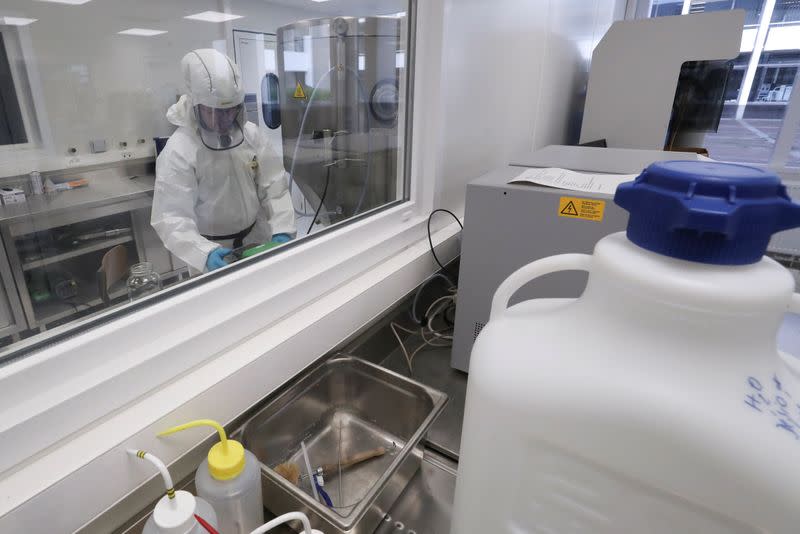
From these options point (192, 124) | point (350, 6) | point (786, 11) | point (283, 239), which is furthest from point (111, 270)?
point (786, 11)

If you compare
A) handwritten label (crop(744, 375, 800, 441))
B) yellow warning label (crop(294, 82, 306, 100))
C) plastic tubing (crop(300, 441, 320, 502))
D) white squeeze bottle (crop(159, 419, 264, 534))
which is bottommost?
plastic tubing (crop(300, 441, 320, 502))

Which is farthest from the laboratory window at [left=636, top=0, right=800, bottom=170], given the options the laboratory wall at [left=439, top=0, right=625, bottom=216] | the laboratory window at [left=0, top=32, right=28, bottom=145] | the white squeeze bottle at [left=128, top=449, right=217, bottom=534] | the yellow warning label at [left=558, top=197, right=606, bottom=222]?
the laboratory window at [left=0, top=32, right=28, bottom=145]

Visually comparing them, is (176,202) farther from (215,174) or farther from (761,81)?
(761,81)

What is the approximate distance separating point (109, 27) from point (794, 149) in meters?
5.07

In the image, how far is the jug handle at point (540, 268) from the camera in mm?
433

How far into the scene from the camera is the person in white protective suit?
5.78 feet

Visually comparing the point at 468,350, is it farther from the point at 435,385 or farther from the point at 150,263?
the point at 150,263

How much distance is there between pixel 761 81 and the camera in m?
3.99

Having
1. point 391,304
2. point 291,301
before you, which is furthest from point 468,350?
point 291,301

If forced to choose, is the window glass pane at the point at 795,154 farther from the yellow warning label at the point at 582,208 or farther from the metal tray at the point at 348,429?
the metal tray at the point at 348,429

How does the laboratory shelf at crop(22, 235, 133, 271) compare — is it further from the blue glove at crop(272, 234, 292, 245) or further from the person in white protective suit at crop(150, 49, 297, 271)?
the blue glove at crop(272, 234, 292, 245)

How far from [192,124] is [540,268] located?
1.91 m

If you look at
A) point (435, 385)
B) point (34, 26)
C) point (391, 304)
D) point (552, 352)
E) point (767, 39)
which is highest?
point (767, 39)

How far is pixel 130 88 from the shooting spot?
2383 mm
